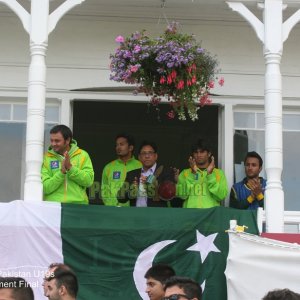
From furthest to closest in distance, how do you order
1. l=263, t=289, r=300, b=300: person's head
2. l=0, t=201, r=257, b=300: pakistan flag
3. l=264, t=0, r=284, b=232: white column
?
l=264, t=0, r=284, b=232: white column
l=0, t=201, r=257, b=300: pakistan flag
l=263, t=289, r=300, b=300: person's head

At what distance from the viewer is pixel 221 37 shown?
1105 cm

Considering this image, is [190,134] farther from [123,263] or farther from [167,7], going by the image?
[123,263]

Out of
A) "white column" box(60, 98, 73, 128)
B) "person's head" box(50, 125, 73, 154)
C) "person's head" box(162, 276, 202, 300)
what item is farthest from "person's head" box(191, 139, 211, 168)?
"person's head" box(162, 276, 202, 300)

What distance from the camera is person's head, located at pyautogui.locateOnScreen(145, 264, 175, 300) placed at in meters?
7.43

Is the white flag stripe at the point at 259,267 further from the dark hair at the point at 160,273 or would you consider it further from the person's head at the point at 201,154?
the person's head at the point at 201,154

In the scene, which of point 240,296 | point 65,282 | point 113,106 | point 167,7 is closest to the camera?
point 65,282

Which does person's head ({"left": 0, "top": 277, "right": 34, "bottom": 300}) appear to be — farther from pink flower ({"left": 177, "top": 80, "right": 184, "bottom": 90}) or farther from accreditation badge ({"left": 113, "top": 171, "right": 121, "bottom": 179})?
accreditation badge ({"left": 113, "top": 171, "right": 121, "bottom": 179})

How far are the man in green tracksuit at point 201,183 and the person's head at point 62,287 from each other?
3123mm

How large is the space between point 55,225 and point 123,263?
80cm

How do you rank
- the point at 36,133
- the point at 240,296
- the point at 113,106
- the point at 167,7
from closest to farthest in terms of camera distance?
the point at 240,296
the point at 36,133
the point at 167,7
the point at 113,106

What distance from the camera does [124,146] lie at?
33.1ft

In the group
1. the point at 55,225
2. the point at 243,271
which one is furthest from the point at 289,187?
the point at 55,225

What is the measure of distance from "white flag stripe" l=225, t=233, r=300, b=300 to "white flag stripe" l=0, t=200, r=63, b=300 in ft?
5.82

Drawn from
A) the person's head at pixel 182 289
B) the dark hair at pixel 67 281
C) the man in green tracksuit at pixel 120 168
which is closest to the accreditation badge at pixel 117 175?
the man in green tracksuit at pixel 120 168
